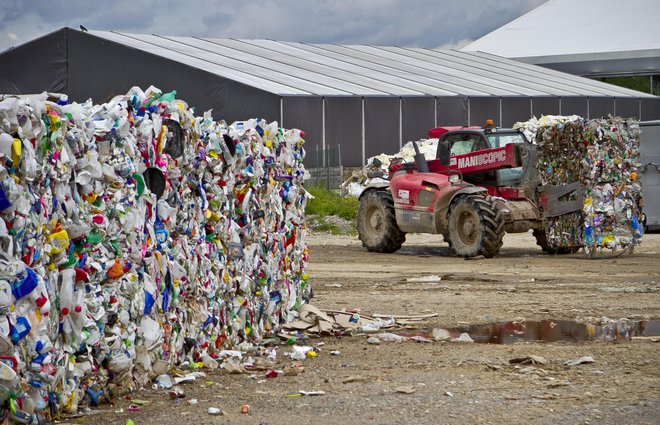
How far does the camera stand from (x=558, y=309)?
43.1 ft

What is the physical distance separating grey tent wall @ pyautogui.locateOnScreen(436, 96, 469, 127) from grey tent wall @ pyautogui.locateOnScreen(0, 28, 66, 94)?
1332 centimetres

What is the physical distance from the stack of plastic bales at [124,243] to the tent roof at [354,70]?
23.2 meters

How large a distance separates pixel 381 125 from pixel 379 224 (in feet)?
52.7

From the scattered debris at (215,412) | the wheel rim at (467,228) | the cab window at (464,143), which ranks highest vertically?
the cab window at (464,143)

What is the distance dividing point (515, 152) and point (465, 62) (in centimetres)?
3117

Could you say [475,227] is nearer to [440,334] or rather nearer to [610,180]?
[610,180]

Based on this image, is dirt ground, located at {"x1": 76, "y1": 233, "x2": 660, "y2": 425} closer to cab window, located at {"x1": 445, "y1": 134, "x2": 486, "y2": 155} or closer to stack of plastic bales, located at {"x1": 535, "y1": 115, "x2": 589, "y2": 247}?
stack of plastic bales, located at {"x1": 535, "y1": 115, "x2": 589, "y2": 247}

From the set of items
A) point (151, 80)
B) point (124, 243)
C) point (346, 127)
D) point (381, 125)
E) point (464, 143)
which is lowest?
point (124, 243)

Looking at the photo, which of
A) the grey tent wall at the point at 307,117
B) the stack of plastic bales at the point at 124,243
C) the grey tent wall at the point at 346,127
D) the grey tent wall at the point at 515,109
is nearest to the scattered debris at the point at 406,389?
the stack of plastic bales at the point at 124,243

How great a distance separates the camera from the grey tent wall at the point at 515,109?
41688 mm

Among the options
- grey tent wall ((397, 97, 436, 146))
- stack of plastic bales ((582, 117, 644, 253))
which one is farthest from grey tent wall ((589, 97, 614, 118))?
stack of plastic bales ((582, 117, 644, 253))

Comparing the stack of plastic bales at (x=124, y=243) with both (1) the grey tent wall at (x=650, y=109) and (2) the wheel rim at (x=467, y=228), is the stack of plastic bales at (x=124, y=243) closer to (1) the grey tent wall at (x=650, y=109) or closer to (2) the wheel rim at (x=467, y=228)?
(2) the wheel rim at (x=467, y=228)

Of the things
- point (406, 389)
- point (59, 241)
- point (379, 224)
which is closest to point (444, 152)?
point (379, 224)

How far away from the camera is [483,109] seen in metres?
40.8
